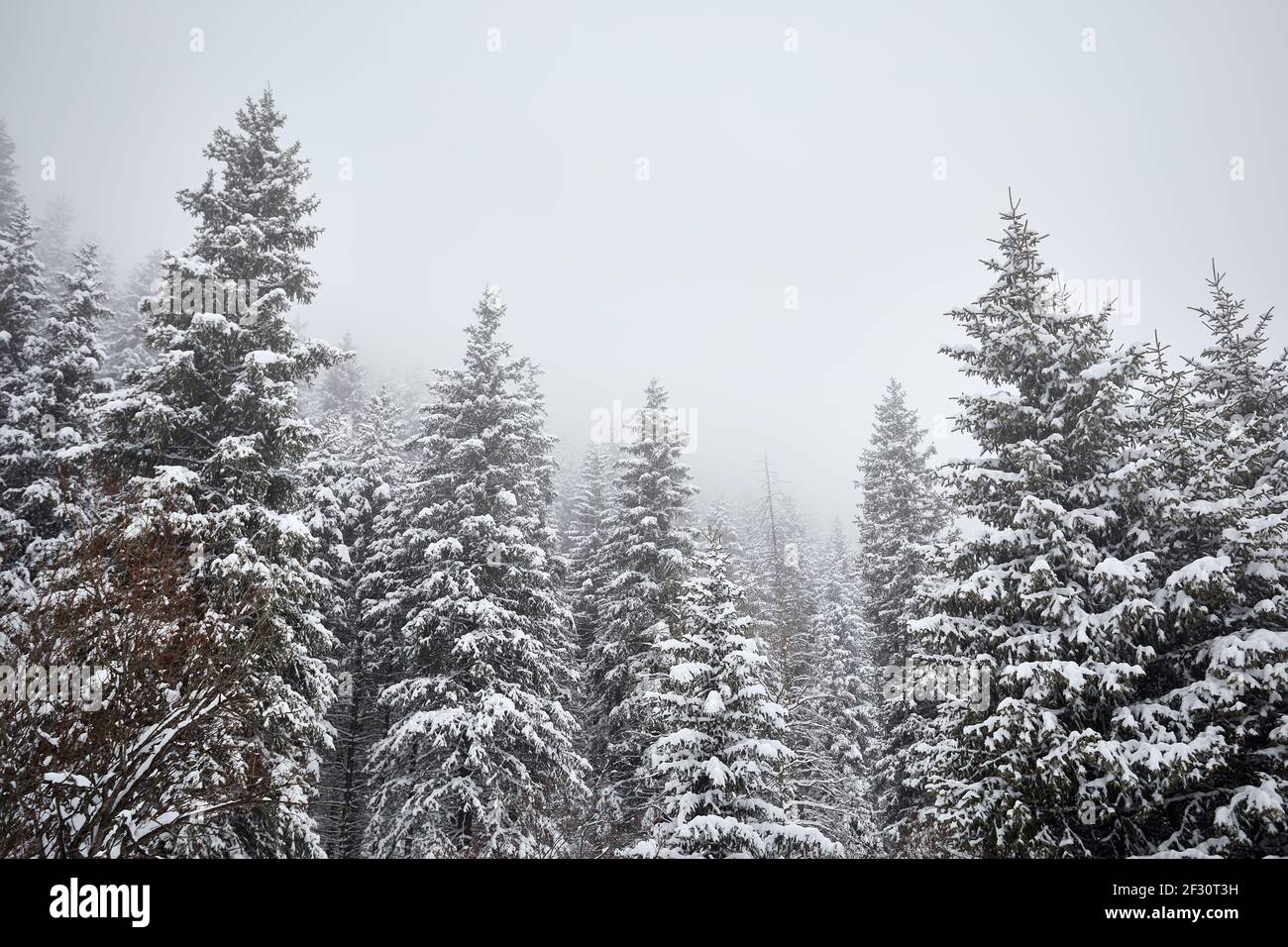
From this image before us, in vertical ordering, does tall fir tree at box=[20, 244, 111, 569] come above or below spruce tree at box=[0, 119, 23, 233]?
below

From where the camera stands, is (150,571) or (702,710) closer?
(150,571)

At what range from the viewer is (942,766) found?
1130cm

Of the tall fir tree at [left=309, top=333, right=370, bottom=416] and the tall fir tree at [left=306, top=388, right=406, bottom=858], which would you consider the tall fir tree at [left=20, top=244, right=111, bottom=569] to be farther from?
the tall fir tree at [left=309, top=333, right=370, bottom=416]

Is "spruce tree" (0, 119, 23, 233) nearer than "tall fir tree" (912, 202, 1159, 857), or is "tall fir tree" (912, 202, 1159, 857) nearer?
"tall fir tree" (912, 202, 1159, 857)

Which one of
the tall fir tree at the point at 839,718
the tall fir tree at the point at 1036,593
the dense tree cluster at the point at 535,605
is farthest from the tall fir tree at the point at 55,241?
the tall fir tree at the point at 1036,593

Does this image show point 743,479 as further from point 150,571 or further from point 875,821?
point 150,571

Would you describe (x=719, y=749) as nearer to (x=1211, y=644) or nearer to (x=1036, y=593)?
(x=1036, y=593)

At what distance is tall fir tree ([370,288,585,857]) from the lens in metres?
15.7

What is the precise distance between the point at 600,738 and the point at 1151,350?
59.5ft

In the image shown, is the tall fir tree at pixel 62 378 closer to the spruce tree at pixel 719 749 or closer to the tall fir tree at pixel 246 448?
the tall fir tree at pixel 246 448

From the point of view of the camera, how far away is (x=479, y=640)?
52.7 feet

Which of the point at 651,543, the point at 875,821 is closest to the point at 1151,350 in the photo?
the point at 651,543

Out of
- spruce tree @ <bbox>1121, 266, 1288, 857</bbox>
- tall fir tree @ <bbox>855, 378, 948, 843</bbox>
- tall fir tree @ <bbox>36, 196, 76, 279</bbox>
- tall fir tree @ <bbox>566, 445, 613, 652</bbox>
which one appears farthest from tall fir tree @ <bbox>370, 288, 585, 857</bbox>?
tall fir tree @ <bbox>36, 196, 76, 279</bbox>

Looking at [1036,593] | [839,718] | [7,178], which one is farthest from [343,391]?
[1036,593]
